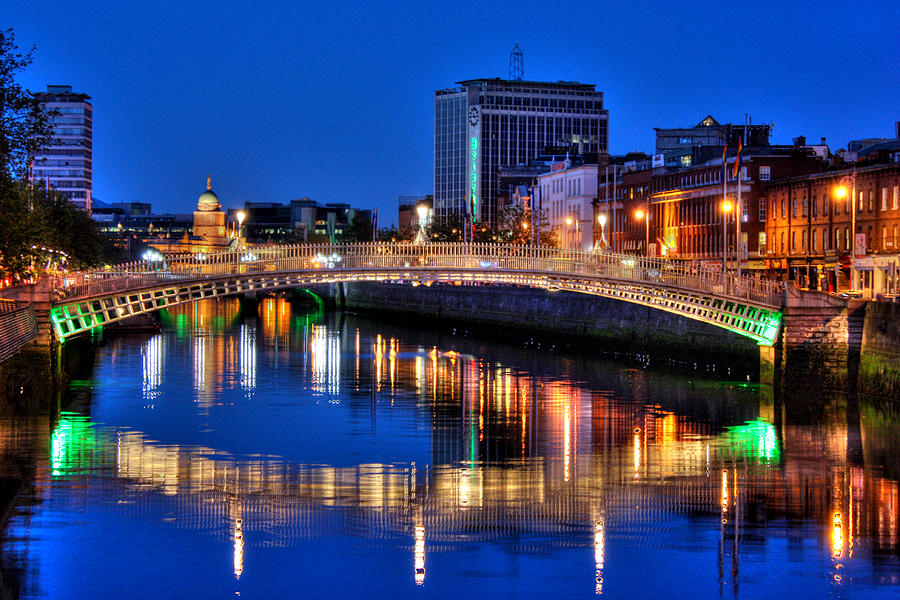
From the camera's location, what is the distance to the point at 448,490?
1345 inches

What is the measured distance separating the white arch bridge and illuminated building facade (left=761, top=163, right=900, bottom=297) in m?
7.63

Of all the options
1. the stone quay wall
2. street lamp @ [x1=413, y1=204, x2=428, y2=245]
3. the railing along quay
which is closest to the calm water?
the stone quay wall

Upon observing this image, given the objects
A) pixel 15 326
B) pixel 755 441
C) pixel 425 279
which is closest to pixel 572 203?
pixel 425 279

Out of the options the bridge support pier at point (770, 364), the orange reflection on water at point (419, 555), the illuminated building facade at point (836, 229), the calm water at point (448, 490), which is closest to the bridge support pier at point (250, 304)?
the illuminated building facade at point (836, 229)

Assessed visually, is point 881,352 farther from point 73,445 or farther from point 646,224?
point 646,224

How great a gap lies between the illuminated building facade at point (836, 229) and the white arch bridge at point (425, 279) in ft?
25.0

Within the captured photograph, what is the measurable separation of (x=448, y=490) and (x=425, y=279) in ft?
73.3

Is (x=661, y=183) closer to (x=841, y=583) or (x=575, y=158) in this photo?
(x=575, y=158)

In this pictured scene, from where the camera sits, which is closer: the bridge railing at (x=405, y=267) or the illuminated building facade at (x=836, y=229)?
the bridge railing at (x=405, y=267)

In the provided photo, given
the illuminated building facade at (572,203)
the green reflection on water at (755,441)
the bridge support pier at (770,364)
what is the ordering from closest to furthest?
the green reflection on water at (755,441), the bridge support pier at (770,364), the illuminated building facade at (572,203)

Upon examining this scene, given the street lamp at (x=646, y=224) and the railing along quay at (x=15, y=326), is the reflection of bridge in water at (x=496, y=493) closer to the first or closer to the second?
the railing along quay at (x=15, y=326)

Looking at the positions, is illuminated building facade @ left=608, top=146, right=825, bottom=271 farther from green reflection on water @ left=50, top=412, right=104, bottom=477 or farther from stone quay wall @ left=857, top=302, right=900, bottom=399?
green reflection on water @ left=50, top=412, right=104, bottom=477

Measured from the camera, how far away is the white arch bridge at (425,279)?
172 ft

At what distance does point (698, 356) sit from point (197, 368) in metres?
22.4
